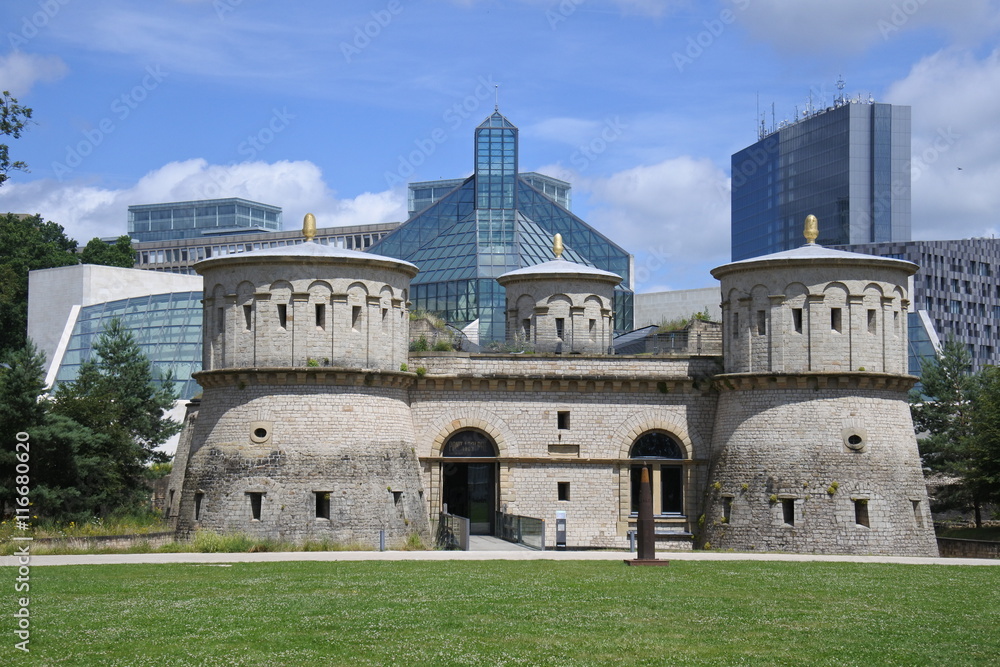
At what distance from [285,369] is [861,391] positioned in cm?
1725

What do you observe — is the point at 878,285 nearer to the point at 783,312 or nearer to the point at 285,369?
the point at 783,312

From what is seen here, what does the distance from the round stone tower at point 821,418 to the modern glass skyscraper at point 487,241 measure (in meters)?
25.7

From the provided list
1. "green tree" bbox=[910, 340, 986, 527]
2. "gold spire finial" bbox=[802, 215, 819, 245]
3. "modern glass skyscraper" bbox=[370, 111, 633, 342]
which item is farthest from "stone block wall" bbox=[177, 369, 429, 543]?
"modern glass skyscraper" bbox=[370, 111, 633, 342]

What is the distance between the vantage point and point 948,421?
5647 cm

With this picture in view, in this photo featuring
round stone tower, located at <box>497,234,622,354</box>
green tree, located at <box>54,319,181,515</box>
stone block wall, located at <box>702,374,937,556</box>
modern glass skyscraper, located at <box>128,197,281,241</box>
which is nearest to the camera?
stone block wall, located at <box>702,374,937,556</box>

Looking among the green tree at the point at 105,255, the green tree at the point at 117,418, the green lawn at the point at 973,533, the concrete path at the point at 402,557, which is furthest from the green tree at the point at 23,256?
the green lawn at the point at 973,533

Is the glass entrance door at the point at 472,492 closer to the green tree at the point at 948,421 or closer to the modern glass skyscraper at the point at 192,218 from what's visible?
the green tree at the point at 948,421

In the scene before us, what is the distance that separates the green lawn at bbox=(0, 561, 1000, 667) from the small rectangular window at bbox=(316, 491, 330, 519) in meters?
8.64

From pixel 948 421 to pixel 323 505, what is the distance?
30.7 meters

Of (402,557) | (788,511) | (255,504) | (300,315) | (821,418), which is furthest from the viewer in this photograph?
(821,418)

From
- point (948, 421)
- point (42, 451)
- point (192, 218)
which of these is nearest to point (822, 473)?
point (948, 421)

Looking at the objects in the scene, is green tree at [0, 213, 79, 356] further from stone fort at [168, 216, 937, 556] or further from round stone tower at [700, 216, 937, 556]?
round stone tower at [700, 216, 937, 556]

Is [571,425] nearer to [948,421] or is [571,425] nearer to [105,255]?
[948,421]

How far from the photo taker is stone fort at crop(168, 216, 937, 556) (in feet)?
125
